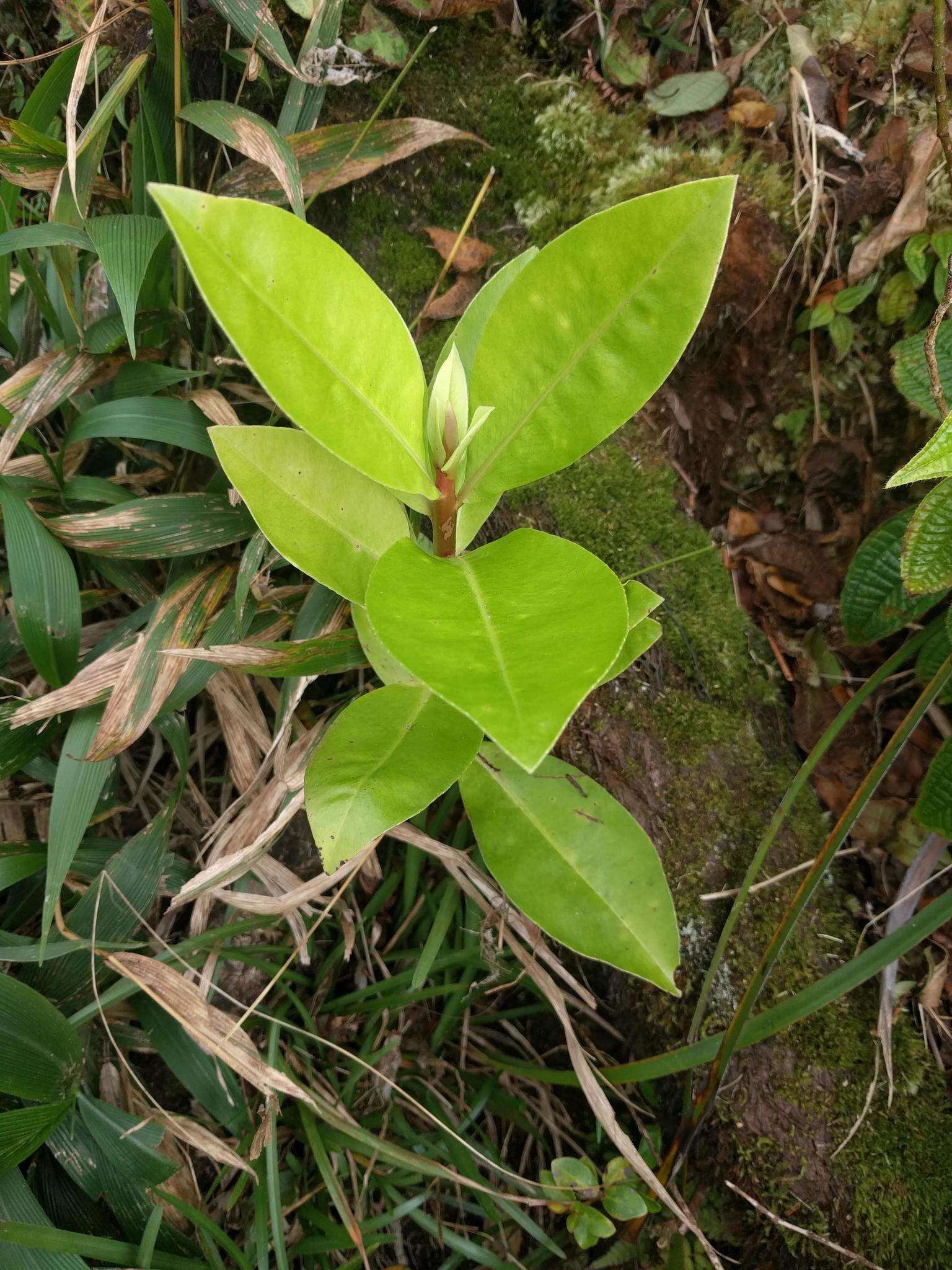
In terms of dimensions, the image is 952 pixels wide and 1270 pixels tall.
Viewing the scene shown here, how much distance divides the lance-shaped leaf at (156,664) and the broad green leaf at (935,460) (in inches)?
36.6

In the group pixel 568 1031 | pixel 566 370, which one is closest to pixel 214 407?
pixel 566 370

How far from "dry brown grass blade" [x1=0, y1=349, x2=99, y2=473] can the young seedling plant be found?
58 cm

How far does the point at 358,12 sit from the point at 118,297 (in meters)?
0.78

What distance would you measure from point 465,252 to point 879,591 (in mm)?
912

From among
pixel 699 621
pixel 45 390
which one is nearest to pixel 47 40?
pixel 45 390

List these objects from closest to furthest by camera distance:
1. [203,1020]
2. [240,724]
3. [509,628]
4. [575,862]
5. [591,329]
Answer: [509,628], [591,329], [575,862], [203,1020], [240,724]

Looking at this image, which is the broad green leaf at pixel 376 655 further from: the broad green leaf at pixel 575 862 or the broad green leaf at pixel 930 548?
the broad green leaf at pixel 930 548

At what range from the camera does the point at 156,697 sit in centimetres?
113

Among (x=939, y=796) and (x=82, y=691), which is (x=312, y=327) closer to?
(x=82, y=691)

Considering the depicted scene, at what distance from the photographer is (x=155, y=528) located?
1199 mm

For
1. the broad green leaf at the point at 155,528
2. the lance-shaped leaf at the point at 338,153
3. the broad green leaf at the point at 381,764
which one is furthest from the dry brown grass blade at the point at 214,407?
the broad green leaf at the point at 381,764

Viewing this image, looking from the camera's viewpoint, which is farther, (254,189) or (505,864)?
(254,189)

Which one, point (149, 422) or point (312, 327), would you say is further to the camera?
point (149, 422)

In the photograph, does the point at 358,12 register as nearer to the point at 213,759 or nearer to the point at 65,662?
the point at 65,662
